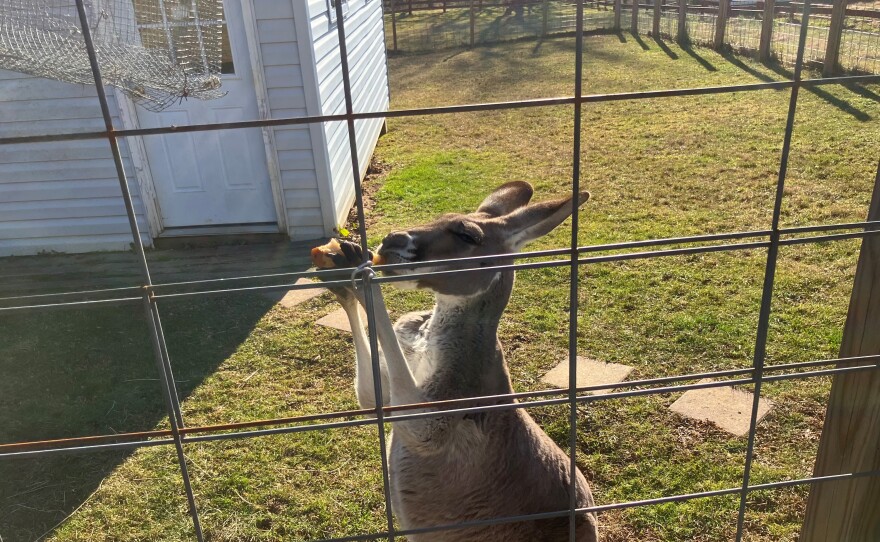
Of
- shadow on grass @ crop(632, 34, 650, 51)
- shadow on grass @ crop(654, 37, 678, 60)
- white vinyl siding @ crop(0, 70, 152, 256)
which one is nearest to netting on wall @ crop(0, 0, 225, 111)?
white vinyl siding @ crop(0, 70, 152, 256)

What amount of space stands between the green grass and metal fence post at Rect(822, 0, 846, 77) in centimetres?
247

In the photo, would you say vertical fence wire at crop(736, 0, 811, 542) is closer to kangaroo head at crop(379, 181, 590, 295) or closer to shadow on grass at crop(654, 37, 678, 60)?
kangaroo head at crop(379, 181, 590, 295)

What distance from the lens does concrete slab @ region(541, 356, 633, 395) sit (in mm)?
4859

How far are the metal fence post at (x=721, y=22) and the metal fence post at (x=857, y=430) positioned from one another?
16075 millimetres

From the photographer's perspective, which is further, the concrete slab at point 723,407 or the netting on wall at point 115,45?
the concrete slab at point 723,407

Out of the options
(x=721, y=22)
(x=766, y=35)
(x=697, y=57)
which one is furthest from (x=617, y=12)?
(x=766, y=35)

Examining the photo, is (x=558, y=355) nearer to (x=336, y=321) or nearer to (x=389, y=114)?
(x=336, y=321)

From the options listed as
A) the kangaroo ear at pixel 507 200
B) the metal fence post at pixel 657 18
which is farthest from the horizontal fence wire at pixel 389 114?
the metal fence post at pixel 657 18

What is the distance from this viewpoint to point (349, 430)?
14.8 feet

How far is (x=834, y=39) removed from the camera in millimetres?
11898

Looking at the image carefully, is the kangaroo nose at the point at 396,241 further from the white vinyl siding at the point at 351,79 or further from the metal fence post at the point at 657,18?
the metal fence post at the point at 657,18

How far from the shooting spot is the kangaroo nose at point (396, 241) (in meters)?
2.71

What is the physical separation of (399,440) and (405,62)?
16.5 meters

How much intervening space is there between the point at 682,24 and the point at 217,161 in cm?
1441
